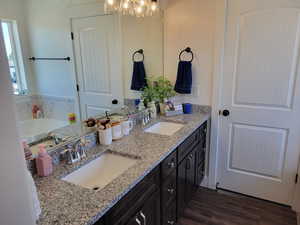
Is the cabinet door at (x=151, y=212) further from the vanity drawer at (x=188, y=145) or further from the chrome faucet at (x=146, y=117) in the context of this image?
the chrome faucet at (x=146, y=117)

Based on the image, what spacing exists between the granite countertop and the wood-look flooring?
3.12ft

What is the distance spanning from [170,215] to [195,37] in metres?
1.81

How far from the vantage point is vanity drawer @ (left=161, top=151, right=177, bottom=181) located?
1.62 m

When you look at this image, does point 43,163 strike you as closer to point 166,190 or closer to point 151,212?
point 151,212

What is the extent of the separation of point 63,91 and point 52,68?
0.18m

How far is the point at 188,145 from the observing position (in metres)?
2.07

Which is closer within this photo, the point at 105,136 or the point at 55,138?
the point at 55,138

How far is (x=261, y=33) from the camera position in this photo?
2135 mm

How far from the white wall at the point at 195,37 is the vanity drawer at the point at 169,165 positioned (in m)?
1.00

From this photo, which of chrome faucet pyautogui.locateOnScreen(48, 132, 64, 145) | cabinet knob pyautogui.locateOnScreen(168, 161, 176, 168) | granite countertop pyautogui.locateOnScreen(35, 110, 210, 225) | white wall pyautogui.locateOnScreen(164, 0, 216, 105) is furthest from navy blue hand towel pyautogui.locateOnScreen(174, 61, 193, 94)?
chrome faucet pyautogui.locateOnScreen(48, 132, 64, 145)

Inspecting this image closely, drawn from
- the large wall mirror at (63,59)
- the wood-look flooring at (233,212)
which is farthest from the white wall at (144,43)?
the wood-look flooring at (233,212)

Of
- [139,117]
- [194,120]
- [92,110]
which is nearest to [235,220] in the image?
[194,120]

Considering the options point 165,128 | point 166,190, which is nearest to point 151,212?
point 166,190

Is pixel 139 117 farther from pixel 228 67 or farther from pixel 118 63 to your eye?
pixel 228 67
